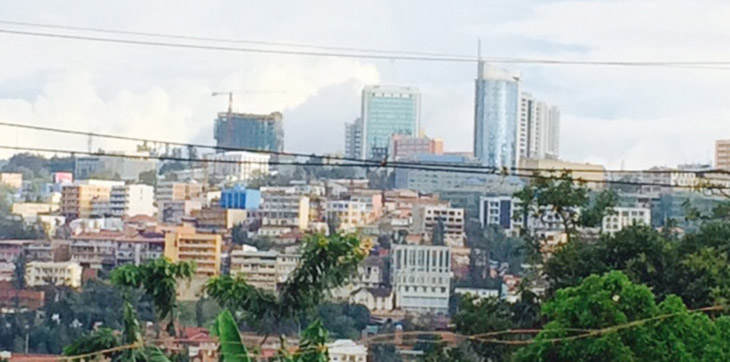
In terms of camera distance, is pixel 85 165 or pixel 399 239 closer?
pixel 399 239

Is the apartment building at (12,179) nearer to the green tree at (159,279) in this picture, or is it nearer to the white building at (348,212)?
the white building at (348,212)

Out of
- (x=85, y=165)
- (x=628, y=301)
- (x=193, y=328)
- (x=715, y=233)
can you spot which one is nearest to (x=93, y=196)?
(x=85, y=165)

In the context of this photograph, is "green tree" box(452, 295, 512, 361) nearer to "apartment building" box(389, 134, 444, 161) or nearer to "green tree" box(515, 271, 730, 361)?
"green tree" box(515, 271, 730, 361)

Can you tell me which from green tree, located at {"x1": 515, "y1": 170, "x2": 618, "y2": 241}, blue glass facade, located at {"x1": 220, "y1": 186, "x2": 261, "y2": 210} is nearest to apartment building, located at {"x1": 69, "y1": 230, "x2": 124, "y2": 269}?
blue glass facade, located at {"x1": 220, "y1": 186, "x2": 261, "y2": 210}

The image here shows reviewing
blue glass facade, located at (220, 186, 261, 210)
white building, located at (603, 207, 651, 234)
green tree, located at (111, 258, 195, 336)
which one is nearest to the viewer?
green tree, located at (111, 258, 195, 336)

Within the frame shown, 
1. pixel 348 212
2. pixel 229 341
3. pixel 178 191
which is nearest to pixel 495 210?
pixel 348 212

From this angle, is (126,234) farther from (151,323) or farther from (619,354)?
(619,354)
